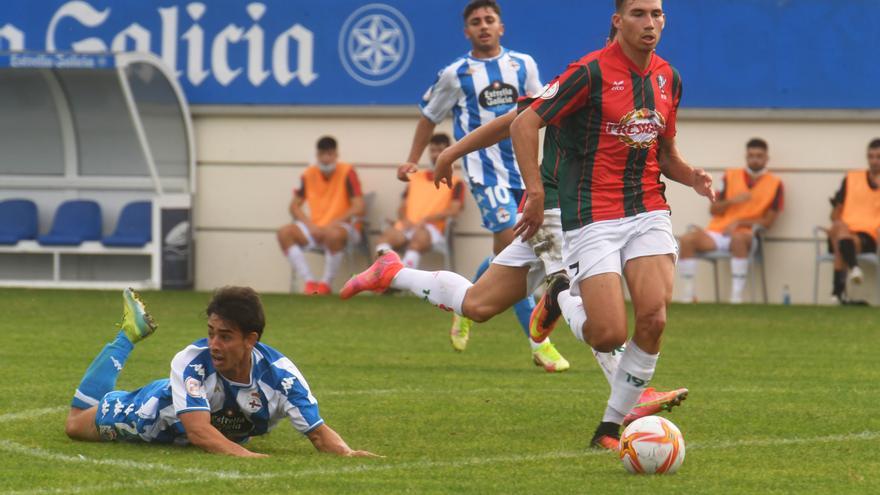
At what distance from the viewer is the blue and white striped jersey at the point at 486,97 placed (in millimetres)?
10641

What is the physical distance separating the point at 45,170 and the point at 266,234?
9.01ft

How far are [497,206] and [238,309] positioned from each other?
14.3 ft

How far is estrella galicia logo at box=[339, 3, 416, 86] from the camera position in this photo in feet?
59.5

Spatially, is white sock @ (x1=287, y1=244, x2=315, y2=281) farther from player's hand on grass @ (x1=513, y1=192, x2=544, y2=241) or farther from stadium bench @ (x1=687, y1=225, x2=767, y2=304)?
player's hand on grass @ (x1=513, y1=192, x2=544, y2=241)

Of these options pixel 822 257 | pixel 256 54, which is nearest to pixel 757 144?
pixel 822 257

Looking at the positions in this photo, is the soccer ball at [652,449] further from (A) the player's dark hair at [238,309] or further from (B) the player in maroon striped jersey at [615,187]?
(A) the player's dark hair at [238,309]

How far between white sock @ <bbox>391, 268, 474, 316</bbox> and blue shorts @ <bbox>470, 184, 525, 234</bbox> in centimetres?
229

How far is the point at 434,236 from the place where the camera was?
57.4 ft

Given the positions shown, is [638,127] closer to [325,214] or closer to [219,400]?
[219,400]

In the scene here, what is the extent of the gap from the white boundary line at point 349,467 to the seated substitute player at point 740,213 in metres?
9.70

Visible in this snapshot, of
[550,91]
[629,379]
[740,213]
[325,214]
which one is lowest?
[325,214]

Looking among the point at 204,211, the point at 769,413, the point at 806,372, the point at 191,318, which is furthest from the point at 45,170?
the point at 769,413

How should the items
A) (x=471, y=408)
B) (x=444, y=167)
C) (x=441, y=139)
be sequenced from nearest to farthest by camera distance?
(x=444, y=167) < (x=471, y=408) < (x=441, y=139)

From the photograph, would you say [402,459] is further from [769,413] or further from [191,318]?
[191,318]
